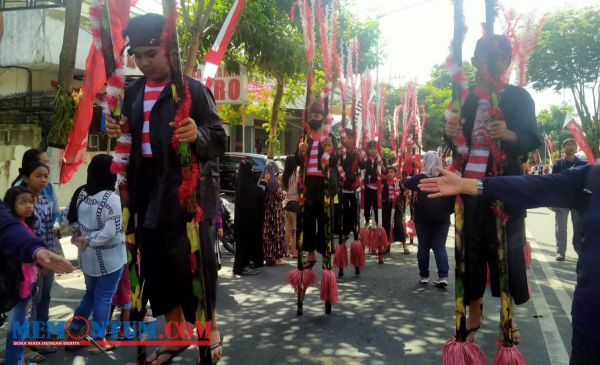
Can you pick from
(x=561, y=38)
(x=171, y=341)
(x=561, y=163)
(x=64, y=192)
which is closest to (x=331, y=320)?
(x=171, y=341)

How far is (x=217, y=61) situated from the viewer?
162 inches

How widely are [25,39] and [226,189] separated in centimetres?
678

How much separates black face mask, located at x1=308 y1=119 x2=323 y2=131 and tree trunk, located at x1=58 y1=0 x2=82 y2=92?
324cm

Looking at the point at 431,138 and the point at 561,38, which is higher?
the point at 561,38

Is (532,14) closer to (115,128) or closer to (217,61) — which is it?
(217,61)

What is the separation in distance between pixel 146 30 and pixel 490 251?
2.47 meters

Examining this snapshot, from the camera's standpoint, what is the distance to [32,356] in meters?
4.24

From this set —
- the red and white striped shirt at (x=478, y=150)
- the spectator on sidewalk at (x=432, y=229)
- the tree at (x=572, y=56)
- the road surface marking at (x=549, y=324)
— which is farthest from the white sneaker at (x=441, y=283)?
the tree at (x=572, y=56)

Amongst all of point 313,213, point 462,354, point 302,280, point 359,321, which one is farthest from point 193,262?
point 313,213

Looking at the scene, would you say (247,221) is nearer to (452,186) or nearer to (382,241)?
(382,241)

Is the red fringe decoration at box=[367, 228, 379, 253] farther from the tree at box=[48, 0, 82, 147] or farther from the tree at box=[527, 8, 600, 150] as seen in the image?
the tree at box=[527, 8, 600, 150]

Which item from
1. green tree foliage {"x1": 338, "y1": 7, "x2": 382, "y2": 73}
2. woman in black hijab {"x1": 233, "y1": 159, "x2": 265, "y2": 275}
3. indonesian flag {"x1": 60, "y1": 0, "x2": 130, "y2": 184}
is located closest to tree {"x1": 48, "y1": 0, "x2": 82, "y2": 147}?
indonesian flag {"x1": 60, "y1": 0, "x2": 130, "y2": 184}

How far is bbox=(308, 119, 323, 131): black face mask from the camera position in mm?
5656

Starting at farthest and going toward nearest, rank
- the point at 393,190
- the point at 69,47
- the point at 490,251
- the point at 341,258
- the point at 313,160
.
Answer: the point at 393,190 → the point at 341,258 → the point at 69,47 → the point at 313,160 → the point at 490,251
